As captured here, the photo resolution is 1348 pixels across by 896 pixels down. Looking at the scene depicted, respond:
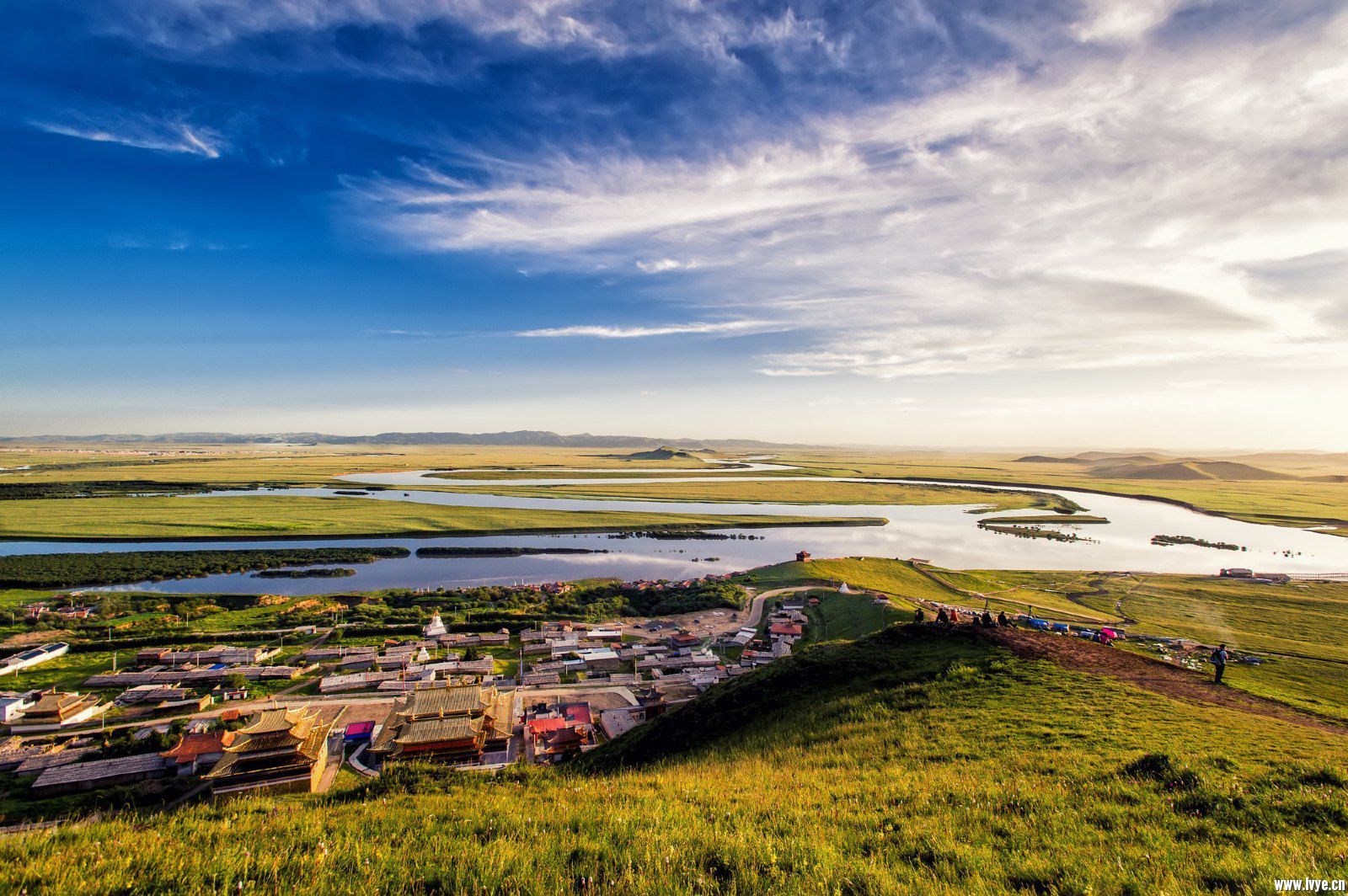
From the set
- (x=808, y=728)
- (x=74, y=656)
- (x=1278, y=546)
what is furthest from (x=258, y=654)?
(x=1278, y=546)

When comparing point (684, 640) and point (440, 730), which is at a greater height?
point (440, 730)

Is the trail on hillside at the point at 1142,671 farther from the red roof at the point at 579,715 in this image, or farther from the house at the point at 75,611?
the house at the point at 75,611

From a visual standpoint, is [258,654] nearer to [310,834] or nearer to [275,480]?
[310,834]

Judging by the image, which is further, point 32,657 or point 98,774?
point 32,657

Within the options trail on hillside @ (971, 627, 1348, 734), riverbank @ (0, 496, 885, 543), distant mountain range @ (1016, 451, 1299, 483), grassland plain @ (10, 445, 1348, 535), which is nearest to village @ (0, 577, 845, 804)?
trail on hillside @ (971, 627, 1348, 734)

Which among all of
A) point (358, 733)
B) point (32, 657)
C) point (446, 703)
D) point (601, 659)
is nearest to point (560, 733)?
point (446, 703)

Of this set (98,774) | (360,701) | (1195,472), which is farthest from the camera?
(1195,472)

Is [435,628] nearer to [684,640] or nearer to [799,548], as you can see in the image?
[684,640]
